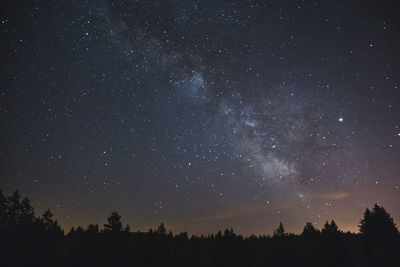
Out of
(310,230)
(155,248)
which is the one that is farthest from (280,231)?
(155,248)

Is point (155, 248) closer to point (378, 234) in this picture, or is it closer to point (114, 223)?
point (114, 223)

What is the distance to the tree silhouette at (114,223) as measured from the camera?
37.9 meters

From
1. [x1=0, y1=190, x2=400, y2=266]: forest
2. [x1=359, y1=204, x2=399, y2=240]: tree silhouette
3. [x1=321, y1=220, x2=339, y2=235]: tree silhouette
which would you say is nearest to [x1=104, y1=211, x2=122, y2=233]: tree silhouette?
[x1=0, y1=190, x2=400, y2=266]: forest

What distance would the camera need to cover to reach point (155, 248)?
4331 centimetres

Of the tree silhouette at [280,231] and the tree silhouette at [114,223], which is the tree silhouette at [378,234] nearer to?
the tree silhouette at [280,231]

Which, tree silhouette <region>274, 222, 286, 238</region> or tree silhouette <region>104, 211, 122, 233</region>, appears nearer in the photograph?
tree silhouette <region>104, 211, 122, 233</region>

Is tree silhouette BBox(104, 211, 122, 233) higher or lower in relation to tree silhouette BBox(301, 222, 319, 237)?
higher

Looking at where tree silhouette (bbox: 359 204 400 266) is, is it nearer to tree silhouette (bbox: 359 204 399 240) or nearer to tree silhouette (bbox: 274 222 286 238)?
tree silhouette (bbox: 359 204 399 240)

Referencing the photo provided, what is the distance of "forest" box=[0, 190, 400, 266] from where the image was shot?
36.4m

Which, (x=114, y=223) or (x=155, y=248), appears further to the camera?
(x=155, y=248)

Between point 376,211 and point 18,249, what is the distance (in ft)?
176

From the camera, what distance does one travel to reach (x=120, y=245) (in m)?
37.3

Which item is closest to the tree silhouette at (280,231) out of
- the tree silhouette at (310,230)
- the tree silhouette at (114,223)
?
the tree silhouette at (310,230)

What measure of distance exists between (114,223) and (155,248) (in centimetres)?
935
